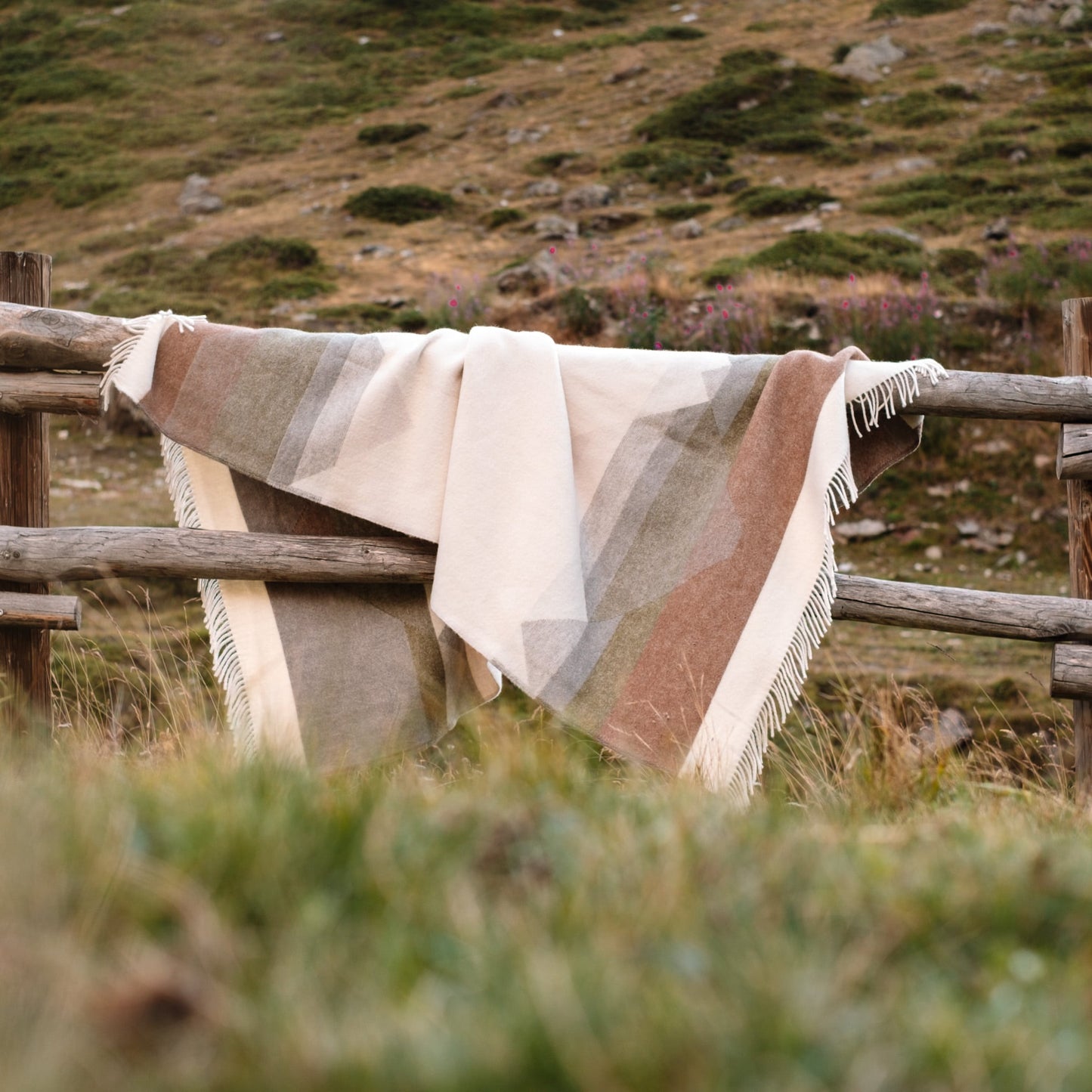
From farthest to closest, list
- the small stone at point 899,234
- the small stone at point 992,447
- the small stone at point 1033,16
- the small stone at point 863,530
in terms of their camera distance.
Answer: the small stone at point 1033,16 → the small stone at point 899,234 → the small stone at point 992,447 → the small stone at point 863,530

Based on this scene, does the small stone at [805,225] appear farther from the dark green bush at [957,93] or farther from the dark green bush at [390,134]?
the dark green bush at [390,134]

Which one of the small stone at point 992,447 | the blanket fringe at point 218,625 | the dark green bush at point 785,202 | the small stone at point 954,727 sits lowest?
the small stone at point 954,727

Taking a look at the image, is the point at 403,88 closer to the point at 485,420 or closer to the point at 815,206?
the point at 815,206

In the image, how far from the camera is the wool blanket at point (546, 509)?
303cm

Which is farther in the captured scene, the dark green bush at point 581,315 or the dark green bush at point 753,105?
the dark green bush at point 753,105

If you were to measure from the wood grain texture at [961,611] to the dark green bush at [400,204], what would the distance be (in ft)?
47.1

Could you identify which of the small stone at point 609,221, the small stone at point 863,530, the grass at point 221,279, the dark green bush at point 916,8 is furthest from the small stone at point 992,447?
the dark green bush at point 916,8

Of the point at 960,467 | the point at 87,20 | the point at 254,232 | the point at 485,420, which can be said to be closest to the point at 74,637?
the point at 485,420

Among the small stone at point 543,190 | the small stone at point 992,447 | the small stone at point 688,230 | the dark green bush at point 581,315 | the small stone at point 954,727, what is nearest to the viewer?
the small stone at point 954,727

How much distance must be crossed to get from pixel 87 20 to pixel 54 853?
101 ft

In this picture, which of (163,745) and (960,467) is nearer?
(163,745)

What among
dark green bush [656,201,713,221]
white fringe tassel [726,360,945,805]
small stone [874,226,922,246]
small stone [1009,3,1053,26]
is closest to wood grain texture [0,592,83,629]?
white fringe tassel [726,360,945,805]

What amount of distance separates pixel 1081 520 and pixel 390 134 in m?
19.7

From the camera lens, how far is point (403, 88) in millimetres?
23797
